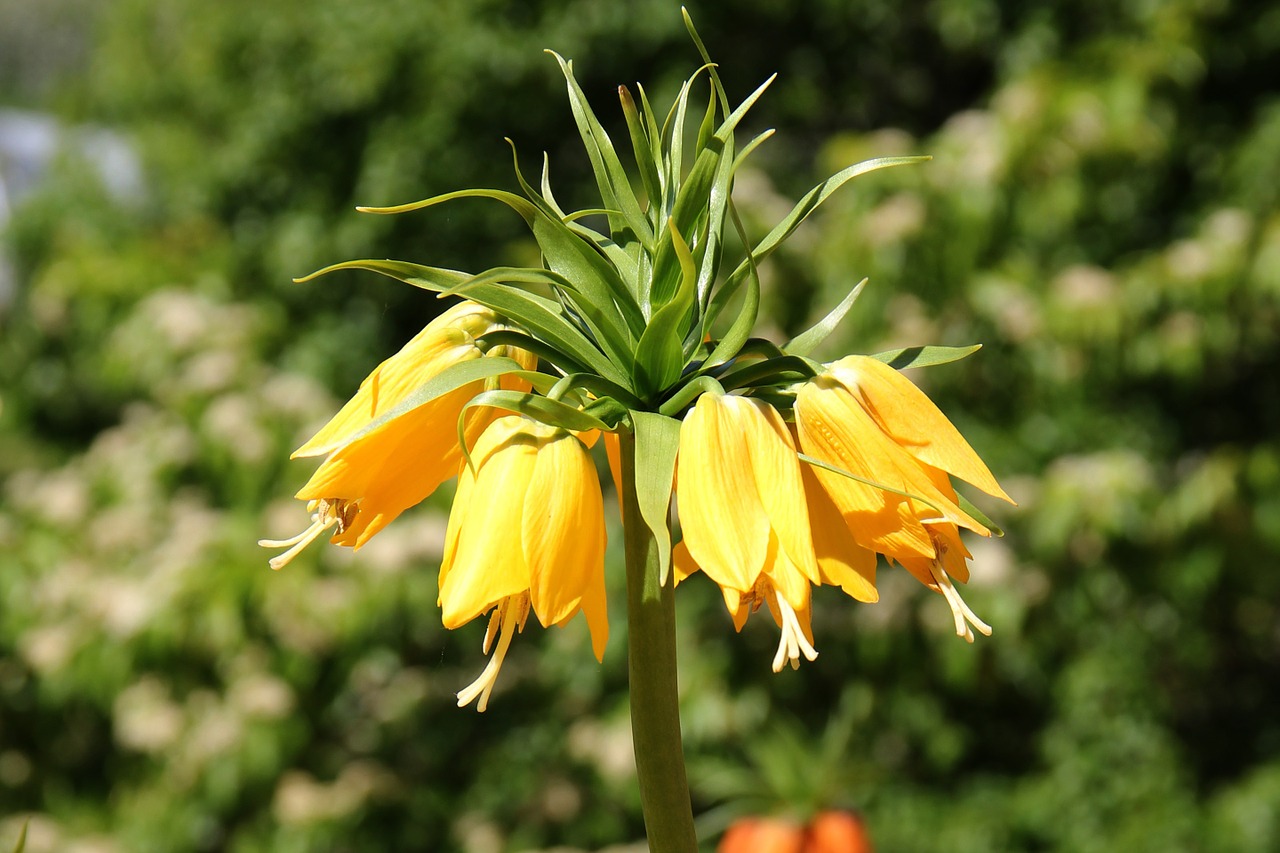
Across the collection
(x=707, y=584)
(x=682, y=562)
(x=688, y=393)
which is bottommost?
(x=707, y=584)

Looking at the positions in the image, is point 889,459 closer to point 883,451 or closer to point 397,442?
point 883,451

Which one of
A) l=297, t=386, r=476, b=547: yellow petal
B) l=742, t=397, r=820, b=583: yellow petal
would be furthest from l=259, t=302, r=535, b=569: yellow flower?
l=742, t=397, r=820, b=583: yellow petal

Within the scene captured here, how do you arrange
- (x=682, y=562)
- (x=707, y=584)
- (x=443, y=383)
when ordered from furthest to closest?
(x=707, y=584) < (x=682, y=562) < (x=443, y=383)

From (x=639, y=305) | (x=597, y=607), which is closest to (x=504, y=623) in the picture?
(x=597, y=607)

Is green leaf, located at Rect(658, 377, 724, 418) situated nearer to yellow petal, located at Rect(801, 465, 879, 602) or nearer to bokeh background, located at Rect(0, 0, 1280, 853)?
yellow petal, located at Rect(801, 465, 879, 602)

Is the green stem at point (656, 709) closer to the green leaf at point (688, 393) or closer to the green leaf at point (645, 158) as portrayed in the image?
the green leaf at point (688, 393)

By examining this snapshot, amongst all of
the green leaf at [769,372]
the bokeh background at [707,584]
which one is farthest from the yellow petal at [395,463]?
the bokeh background at [707,584]

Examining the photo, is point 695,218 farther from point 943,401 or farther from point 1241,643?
point 1241,643
